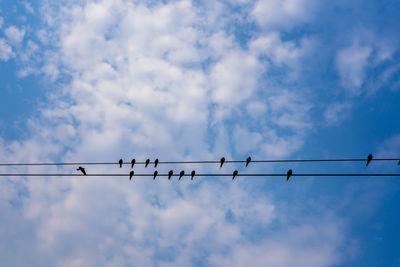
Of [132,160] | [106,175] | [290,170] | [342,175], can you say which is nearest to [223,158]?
[290,170]

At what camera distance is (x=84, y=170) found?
26297mm

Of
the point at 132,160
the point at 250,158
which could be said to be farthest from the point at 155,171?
the point at 250,158

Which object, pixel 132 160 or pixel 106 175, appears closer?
pixel 106 175

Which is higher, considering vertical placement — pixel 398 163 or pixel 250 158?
pixel 250 158

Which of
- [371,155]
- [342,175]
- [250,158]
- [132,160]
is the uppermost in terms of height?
[132,160]

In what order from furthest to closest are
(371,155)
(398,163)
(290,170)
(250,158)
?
(250,158), (290,170), (371,155), (398,163)

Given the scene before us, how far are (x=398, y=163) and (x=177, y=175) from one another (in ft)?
44.7

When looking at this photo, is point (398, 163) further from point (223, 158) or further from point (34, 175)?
point (34, 175)

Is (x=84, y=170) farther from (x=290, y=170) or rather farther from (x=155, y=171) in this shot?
(x=290, y=170)

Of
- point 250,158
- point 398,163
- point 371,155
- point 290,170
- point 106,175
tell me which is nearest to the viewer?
point 398,163

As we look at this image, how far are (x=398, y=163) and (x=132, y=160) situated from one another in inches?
821

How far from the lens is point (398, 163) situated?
18.2m

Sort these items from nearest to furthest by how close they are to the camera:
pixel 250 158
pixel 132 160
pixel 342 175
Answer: pixel 342 175 → pixel 250 158 → pixel 132 160

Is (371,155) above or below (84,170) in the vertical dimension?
below
